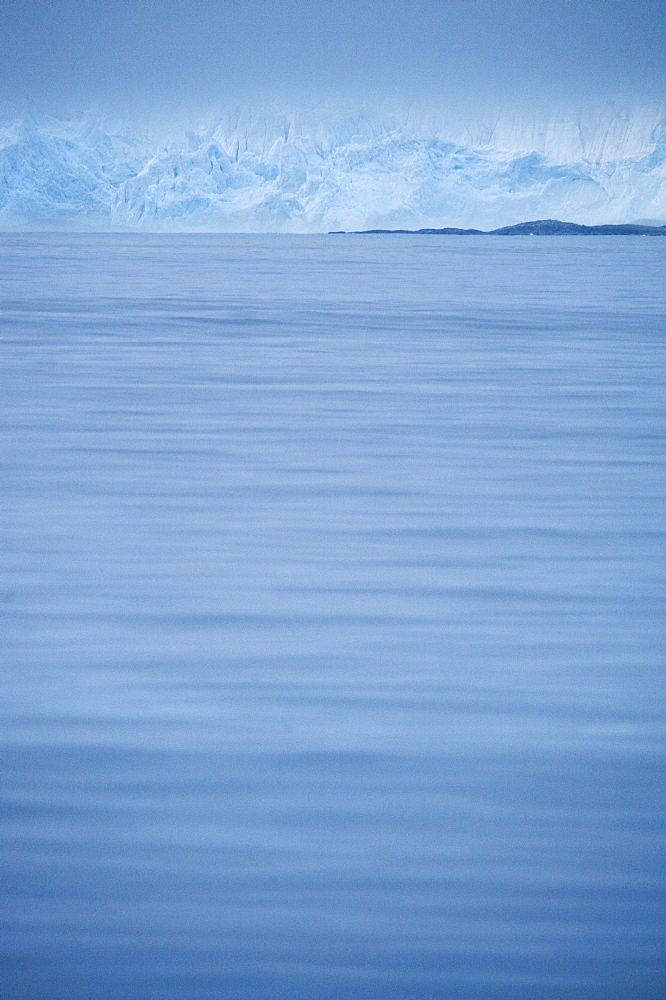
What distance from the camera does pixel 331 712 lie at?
3717 mm

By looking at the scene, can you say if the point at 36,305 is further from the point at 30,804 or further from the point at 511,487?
the point at 30,804

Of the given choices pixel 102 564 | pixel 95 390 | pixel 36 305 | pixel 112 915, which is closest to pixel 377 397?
pixel 95 390

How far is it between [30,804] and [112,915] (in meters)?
0.59

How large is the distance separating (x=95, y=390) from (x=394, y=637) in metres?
8.21

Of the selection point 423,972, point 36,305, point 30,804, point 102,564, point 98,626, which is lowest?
point 423,972

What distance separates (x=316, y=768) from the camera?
3305mm

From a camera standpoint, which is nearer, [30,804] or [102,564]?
[30,804]

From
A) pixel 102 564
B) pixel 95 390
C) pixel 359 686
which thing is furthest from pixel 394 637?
pixel 95 390

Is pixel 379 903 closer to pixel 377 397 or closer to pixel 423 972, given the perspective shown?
pixel 423 972

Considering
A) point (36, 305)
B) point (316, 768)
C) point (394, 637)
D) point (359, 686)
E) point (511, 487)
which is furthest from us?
point (36, 305)

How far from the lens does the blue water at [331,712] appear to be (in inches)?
99.0

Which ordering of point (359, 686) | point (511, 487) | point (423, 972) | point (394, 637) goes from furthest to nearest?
1. point (511, 487)
2. point (394, 637)
3. point (359, 686)
4. point (423, 972)

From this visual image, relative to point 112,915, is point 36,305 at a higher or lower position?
higher

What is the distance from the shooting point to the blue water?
99.0 inches
